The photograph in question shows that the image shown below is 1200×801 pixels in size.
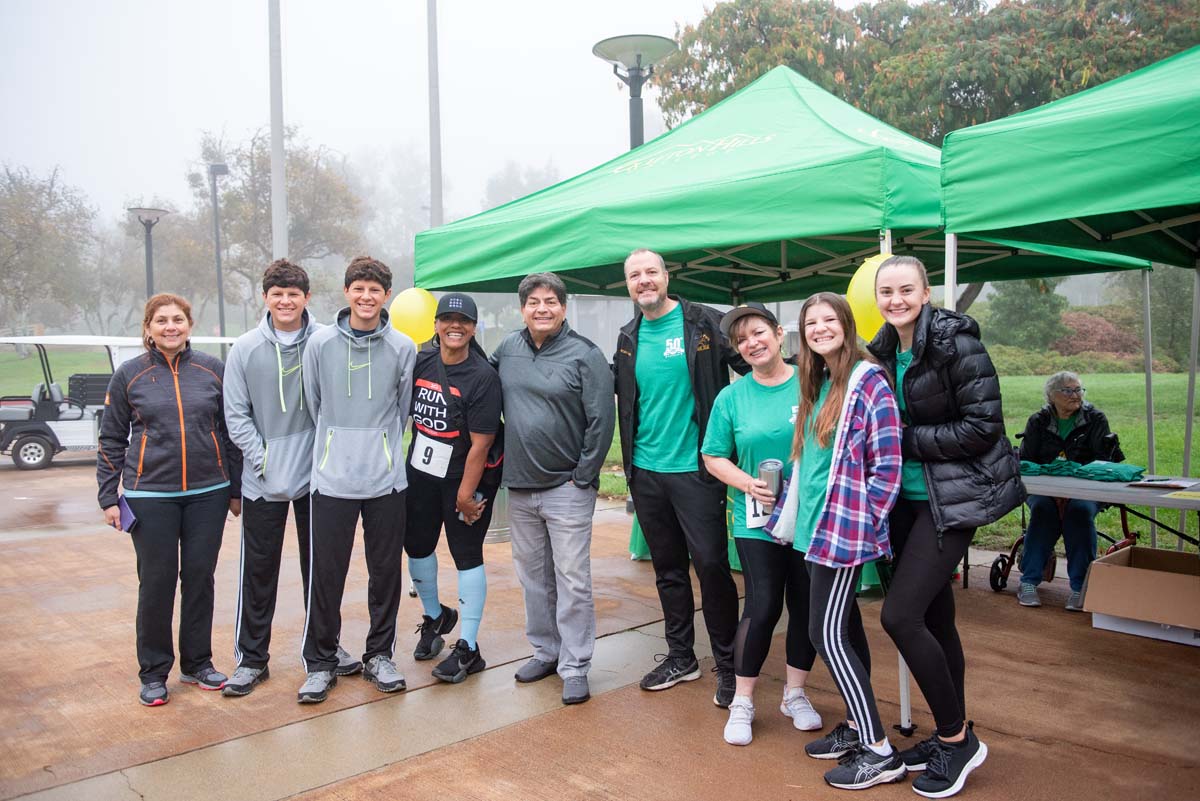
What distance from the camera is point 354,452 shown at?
356 centimetres

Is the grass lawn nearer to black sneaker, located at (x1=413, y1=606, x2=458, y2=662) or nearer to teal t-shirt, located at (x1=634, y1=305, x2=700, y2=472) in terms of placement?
teal t-shirt, located at (x1=634, y1=305, x2=700, y2=472)

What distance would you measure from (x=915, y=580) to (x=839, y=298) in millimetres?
937

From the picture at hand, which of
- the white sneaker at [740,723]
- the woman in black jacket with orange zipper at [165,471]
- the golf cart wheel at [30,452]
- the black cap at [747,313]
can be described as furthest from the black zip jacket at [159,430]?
the golf cart wheel at [30,452]

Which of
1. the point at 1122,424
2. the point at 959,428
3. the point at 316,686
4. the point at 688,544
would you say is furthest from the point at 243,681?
the point at 1122,424

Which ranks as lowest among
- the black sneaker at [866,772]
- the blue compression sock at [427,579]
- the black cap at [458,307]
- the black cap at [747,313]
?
the black sneaker at [866,772]

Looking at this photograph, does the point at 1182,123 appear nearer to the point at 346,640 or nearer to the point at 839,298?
the point at 839,298

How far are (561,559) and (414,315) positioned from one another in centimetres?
175

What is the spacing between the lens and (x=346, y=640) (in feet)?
14.6

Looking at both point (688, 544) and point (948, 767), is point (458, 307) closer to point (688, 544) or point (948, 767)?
point (688, 544)

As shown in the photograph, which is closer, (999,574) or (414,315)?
(414,315)

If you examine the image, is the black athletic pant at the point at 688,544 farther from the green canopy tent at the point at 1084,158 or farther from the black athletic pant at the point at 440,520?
the green canopy tent at the point at 1084,158

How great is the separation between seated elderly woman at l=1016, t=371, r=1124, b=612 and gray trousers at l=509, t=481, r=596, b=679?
2.91 meters

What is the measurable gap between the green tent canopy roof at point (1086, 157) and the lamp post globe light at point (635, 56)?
14.2 ft

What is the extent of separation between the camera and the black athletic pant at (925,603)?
8.81 ft
